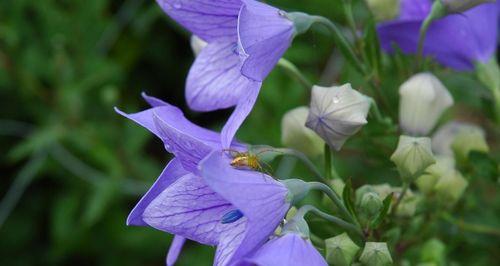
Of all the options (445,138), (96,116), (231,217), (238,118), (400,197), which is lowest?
(96,116)

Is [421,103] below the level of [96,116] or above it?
above

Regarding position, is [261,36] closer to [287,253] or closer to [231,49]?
[231,49]

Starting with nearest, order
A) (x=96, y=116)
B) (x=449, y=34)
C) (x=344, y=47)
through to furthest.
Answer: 1. (x=344, y=47)
2. (x=449, y=34)
3. (x=96, y=116)

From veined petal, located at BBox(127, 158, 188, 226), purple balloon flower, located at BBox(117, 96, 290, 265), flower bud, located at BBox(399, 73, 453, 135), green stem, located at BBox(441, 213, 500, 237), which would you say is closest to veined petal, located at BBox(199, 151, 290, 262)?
purple balloon flower, located at BBox(117, 96, 290, 265)

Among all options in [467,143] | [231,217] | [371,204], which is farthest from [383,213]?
[467,143]

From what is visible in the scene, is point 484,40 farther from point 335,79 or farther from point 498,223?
point 335,79

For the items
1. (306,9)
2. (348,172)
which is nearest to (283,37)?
(348,172)

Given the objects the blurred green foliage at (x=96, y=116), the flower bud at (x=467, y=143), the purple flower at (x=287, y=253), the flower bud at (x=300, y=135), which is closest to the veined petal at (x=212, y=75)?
the flower bud at (x=300, y=135)

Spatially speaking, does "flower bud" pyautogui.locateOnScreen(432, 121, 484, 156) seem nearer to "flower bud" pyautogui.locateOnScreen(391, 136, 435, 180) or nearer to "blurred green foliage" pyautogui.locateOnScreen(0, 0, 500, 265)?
"blurred green foliage" pyautogui.locateOnScreen(0, 0, 500, 265)
